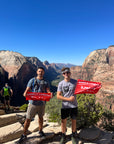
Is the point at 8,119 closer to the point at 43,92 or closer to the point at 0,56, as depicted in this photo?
the point at 43,92

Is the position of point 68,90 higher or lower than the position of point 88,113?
higher

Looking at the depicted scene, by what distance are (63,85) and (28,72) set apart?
96066mm

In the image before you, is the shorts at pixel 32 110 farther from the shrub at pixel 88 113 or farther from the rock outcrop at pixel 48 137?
the shrub at pixel 88 113

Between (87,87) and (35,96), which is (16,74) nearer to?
(35,96)

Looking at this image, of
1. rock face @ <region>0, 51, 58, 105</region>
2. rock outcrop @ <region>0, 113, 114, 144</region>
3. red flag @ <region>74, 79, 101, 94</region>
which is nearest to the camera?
red flag @ <region>74, 79, 101, 94</region>

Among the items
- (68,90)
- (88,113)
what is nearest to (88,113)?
(88,113)

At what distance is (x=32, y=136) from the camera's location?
457 cm

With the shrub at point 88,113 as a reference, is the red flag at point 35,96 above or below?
above

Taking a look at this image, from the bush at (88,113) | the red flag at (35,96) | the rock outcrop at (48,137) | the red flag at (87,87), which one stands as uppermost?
the red flag at (87,87)

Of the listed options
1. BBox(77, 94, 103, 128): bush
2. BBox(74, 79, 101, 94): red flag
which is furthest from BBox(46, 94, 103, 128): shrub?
BBox(74, 79, 101, 94): red flag

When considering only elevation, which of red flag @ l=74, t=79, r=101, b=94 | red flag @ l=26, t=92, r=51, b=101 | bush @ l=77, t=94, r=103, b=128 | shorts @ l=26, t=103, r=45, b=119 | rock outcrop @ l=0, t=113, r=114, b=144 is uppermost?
red flag @ l=74, t=79, r=101, b=94

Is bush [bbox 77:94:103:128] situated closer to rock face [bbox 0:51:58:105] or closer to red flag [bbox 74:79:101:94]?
red flag [bbox 74:79:101:94]

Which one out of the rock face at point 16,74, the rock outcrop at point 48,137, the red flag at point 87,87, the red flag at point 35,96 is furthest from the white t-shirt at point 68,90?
the rock face at point 16,74

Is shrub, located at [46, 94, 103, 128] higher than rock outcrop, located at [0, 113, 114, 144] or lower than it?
higher
